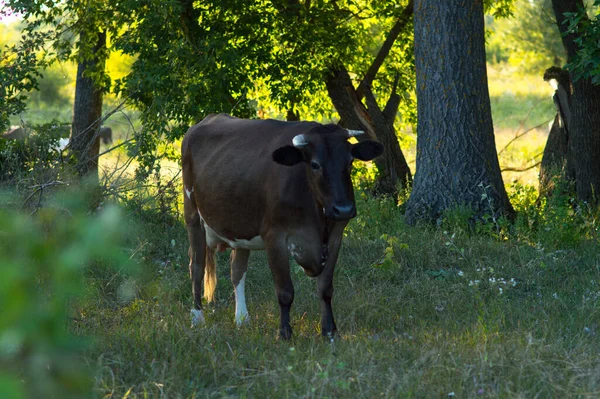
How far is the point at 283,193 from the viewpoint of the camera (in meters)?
6.11

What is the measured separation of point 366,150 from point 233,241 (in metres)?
1.47

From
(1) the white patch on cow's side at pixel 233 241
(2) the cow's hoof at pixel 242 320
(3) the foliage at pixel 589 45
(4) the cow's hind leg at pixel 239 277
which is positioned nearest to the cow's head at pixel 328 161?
(1) the white patch on cow's side at pixel 233 241

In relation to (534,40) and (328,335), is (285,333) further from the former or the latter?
(534,40)

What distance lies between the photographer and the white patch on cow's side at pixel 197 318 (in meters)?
6.33

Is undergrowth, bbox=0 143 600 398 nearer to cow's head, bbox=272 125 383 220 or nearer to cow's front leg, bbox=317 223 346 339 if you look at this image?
cow's front leg, bbox=317 223 346 339

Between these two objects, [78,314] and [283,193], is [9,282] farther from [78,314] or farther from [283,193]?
[78,314]

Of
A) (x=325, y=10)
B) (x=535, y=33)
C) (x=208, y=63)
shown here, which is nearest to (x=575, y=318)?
(x=208, y=63)

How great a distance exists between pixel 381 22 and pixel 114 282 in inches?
318

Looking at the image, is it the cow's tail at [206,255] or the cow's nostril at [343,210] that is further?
the cow's tail at [206,255]

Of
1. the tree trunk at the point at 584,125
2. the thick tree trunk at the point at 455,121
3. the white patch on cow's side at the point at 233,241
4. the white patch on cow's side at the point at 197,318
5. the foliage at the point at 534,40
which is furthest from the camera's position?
the foliage at the point at 534,40

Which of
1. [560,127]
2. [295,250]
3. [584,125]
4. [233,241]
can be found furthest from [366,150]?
[560,127]

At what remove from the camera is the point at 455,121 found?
955cm

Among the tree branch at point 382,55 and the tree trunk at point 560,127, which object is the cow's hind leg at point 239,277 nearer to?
the tree trunk at point 560,127

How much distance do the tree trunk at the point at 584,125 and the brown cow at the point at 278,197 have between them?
586 cm
